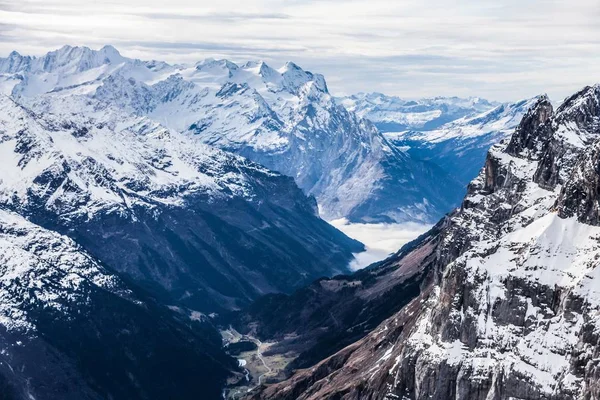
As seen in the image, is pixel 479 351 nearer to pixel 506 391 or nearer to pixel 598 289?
pixel 506 391

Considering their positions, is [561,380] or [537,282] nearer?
[561,380]

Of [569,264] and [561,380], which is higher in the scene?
[569,264]

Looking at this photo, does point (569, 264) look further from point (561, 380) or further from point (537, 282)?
point (561, 380)

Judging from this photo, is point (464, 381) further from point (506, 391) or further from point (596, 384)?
point (596, 384)

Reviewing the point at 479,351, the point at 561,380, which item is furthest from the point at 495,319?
the point at 561,380

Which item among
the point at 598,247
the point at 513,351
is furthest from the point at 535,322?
the point at 598,247

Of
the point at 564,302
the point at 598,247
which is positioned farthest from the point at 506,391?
the point at 598,247

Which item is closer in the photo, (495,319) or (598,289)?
(598,289)

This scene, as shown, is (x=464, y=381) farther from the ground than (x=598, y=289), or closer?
closer
